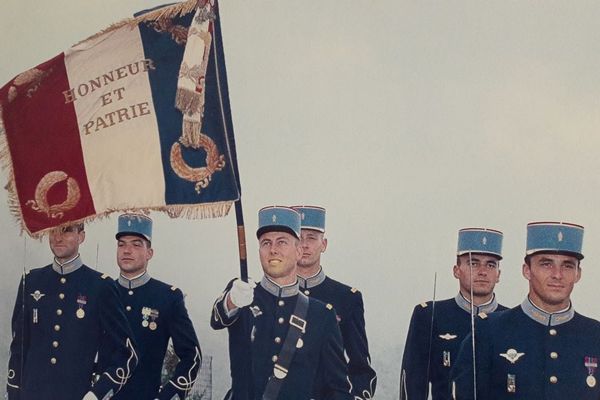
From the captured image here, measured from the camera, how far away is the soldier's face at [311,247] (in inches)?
245

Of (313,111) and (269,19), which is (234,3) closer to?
(269,19)

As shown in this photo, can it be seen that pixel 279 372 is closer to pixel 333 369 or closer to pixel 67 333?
pixel 333 369

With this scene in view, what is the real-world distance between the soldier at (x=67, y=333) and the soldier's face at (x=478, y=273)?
1.92 meters

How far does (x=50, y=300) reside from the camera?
6.60m

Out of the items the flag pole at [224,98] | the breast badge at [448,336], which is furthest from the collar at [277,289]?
the breast badge at [448,336]

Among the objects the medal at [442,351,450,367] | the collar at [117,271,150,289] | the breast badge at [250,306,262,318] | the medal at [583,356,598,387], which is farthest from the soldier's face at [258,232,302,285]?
the medal at [583,356,598,387]

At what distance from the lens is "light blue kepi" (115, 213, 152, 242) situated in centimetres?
679

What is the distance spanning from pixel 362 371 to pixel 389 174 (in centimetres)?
114

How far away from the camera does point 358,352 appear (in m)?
6.11

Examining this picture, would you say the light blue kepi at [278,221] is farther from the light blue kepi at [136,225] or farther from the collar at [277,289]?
the light blue kepi at [136,225]

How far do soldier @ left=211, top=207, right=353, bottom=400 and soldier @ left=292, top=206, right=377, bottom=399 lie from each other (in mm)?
552

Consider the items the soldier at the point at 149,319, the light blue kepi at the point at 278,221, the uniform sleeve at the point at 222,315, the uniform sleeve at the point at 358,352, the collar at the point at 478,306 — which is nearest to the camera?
the uniform sleeve at the point at 222,315

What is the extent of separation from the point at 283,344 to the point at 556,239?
139 centimetres

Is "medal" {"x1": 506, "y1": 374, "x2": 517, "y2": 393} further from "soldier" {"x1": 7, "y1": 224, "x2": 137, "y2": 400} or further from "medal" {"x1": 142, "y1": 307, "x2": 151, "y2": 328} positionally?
"medal" {"x1": 142, "y1": 307, "x2": 151, "y2": 328}
